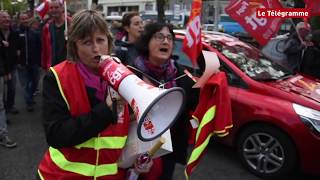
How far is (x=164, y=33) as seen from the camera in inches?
115

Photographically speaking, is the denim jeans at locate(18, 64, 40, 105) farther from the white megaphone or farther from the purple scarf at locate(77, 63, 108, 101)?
the white megaphone

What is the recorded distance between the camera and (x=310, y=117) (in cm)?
436

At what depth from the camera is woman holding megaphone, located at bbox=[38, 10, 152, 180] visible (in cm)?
178

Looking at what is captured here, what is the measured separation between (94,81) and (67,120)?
0.67ft

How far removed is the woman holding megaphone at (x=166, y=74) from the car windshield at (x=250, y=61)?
7.86 ft

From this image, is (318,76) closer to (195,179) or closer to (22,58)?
(195,179)

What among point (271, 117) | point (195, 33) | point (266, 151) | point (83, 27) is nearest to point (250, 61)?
point (271, 117)

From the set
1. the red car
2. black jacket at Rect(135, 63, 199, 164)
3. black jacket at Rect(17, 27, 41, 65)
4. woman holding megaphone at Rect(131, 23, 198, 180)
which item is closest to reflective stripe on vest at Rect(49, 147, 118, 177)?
woman holding megaphone at Rect(131, 23, 198, 180)

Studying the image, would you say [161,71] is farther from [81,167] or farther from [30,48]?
[30,48]

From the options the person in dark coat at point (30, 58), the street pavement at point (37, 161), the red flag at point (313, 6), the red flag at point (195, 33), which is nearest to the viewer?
the red flag at point (195, 33)

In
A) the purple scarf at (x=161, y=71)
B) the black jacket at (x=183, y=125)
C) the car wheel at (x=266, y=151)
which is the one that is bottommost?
the car wheel at (x=266, y=151)

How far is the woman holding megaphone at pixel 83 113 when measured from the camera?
1.78 meters

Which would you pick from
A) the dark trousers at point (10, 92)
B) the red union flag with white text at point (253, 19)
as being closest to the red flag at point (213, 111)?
the red union flag with white text at point (253, 19)

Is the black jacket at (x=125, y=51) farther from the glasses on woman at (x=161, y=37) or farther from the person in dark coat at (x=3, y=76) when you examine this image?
the person in dark coat at (x=3, y=76)
